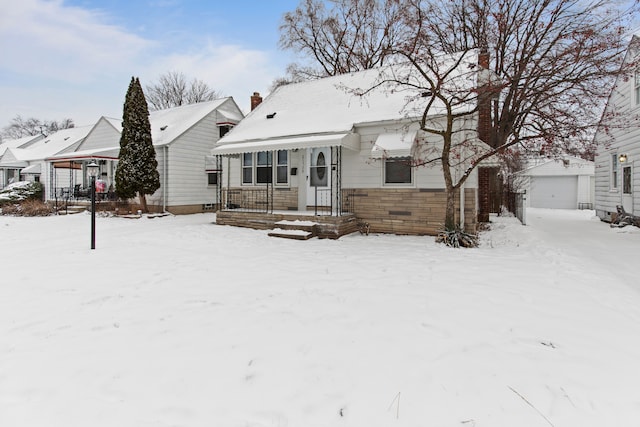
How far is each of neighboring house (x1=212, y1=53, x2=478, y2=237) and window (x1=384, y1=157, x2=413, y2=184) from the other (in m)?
0.03

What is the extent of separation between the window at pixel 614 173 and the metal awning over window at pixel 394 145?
10.2 m

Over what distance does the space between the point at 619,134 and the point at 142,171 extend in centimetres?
1979

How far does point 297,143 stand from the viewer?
1001 centimetres

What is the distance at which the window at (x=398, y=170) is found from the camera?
1001 cm

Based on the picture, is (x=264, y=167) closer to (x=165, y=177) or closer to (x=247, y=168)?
(x=247, y=168)

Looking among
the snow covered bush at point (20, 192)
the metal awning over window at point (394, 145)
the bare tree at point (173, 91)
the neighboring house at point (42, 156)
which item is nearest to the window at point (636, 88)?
the metal awning over window at point (394, 145)

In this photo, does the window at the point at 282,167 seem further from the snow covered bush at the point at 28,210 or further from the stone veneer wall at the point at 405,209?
the snow covered bush at the point at 28,210

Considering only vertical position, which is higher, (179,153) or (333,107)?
(333,107)

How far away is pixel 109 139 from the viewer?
19.1 m

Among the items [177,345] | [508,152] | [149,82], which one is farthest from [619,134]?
[149,82]

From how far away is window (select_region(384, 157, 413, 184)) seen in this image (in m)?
10.0

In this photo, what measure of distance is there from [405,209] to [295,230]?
3317mm

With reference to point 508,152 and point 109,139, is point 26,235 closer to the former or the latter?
point 109,139

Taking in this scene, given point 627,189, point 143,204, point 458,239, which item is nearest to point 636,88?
point 627,189
